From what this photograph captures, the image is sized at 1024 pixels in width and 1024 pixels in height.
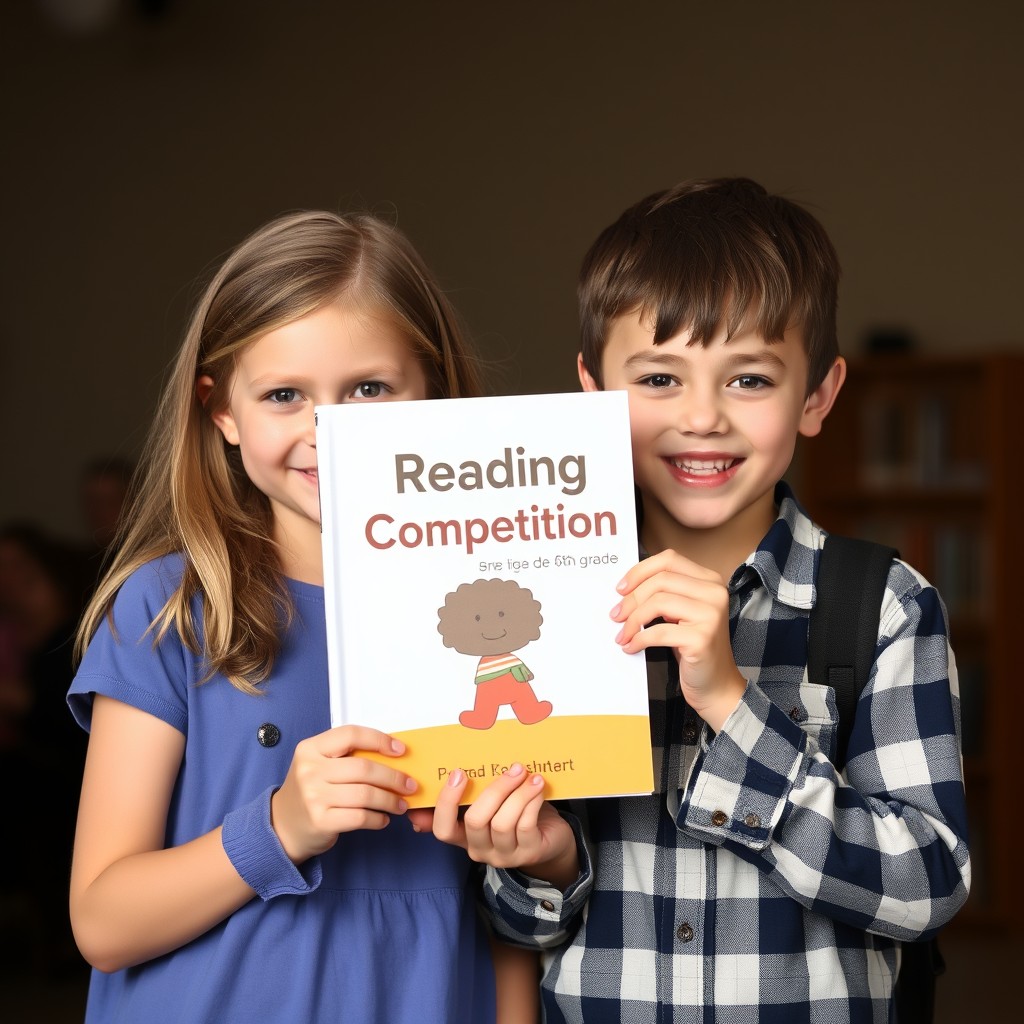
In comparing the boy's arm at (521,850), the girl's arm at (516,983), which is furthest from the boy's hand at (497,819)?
the girl's arm at (516,983)

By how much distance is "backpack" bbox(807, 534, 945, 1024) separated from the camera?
4.13 ft

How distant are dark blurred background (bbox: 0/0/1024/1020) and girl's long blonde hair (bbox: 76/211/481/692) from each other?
4.00 metres

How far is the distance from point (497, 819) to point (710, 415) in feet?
1.49

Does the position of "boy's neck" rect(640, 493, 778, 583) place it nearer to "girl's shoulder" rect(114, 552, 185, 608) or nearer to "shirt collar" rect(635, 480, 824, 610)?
"shirt collar" rect(635, 480, 824, 610)

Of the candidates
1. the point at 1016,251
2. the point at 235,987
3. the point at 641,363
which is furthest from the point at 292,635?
the point at 1016,251

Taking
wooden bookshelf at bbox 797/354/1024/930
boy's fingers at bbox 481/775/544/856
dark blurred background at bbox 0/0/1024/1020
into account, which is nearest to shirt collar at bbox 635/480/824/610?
boy's fingers at bbox 481/775/544/856

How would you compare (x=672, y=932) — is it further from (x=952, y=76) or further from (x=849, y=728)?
(x=952, y=76)

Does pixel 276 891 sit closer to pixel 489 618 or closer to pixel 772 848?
pixel 489 618

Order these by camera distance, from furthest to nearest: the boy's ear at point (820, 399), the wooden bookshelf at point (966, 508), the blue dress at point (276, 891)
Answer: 1. the wooden bookshelf at point (966, 508)
2. the boy's ear at point (820, 399)
3. the blue dress at point (276, 891)

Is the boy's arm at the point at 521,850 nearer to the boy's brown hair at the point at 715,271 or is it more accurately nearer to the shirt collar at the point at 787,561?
the shirt collar at the point at 787,561

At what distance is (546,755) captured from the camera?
3.68 ft

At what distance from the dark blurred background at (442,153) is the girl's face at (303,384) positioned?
4.11 m

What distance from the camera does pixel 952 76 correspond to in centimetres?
538

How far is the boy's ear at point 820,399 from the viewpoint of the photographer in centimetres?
141
